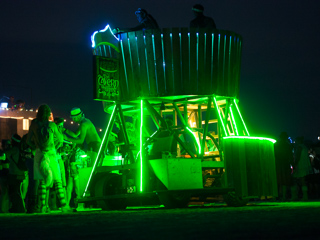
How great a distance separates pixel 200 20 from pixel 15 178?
18.9ft

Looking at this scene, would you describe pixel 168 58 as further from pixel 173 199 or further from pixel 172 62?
pixel 173 199

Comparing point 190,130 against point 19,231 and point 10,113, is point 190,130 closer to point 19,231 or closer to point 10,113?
point 19,231

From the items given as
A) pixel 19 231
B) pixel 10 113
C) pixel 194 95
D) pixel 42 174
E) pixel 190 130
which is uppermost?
pixel 10 113

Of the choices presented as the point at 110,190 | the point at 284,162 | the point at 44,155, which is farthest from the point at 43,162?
the point at 284,162

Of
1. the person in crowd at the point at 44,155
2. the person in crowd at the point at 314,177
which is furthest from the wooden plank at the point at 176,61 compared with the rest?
the person in crowd at the point at 314,177

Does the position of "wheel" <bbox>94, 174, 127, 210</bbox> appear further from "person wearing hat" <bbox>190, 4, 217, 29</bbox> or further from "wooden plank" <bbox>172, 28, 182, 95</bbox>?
"person wearing hat" <bbox>190, 4, 217, 29</bbox>

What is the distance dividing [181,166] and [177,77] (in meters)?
2.40

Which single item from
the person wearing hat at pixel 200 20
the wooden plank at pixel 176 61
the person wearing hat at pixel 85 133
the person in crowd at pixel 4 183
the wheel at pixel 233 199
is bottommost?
the wheel at pixel 233 199

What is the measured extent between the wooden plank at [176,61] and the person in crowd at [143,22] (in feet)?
2.77

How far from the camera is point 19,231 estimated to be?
588 cm

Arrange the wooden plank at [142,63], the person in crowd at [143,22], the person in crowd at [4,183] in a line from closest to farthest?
1. the wooden plank at [142,63]
2. the person in crowd at [4,183]
3. the person in crowd at [143,22]

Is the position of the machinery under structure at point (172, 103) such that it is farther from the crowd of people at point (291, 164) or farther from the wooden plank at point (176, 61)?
the crowd of people at point (291, 164)

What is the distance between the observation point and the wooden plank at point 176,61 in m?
12.8

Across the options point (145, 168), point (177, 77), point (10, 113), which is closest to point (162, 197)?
point (145, 168)
